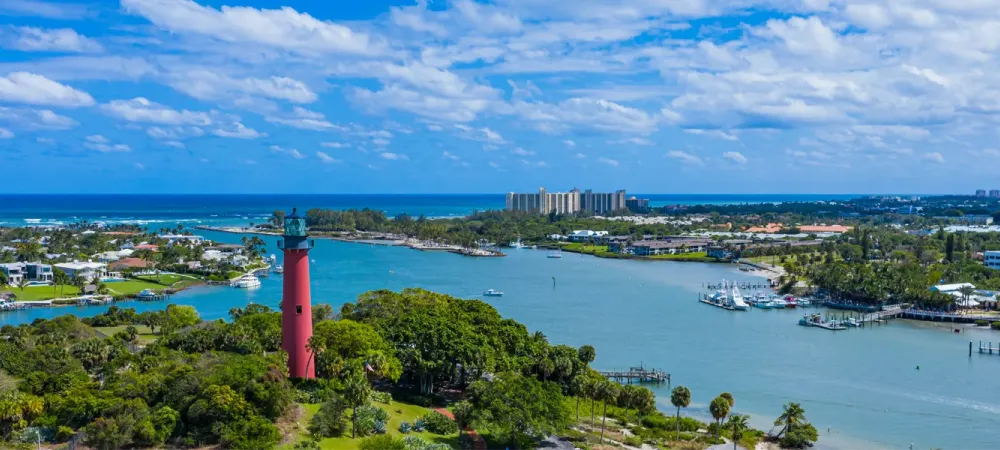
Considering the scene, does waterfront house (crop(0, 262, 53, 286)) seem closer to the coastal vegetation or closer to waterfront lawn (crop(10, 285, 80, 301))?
waterfront lawn (crop(10, 285, 80, 301))

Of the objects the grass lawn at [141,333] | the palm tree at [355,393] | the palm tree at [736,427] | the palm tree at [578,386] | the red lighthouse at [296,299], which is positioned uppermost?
the red lighthouse at [296,299]

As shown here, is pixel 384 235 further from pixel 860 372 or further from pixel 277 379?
pixel 277 379

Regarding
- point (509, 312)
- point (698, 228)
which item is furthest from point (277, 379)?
point (698, 228)

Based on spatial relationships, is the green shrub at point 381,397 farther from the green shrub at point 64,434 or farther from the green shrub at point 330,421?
the green shrub at point 64,434

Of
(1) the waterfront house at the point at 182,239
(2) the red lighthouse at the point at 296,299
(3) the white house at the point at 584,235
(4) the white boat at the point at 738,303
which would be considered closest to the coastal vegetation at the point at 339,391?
(2) the red lighthouse at the point at 296,299

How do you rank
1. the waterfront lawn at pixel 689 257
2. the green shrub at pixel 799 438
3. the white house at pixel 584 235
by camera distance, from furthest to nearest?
the white house at pixel 584 235 < the waterfront lawn at pixel 689 257 < the green shrub at pixel 799 438

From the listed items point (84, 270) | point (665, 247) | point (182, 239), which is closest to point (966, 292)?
point (665, 247)

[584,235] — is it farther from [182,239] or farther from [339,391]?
[339,391]
